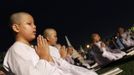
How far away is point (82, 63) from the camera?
11680mm

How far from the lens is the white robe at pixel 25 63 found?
4723 mm

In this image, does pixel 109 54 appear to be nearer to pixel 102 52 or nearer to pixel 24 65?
pixel 102 52

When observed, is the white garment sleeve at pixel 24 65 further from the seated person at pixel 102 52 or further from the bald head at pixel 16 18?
the seated person at pixel 102 52

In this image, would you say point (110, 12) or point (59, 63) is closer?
point (59, 63)

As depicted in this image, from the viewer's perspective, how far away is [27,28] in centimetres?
499

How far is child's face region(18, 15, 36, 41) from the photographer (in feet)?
16.4

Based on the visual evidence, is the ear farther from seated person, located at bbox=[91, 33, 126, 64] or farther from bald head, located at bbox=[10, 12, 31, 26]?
seated person, located at bbox=[91, 33, 126, 64]

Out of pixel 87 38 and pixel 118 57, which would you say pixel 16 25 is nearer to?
pixel 118 57

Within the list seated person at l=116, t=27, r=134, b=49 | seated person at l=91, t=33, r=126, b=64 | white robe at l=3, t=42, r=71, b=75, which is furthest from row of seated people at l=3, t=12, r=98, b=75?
seated person at l=116, t=27, r=134, b=49

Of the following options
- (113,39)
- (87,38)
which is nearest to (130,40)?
(113,39)

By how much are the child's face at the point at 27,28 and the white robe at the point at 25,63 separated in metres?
0.11

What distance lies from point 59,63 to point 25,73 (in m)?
0.70

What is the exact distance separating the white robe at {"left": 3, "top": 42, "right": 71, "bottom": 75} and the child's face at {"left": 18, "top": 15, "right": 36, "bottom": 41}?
0.37ft

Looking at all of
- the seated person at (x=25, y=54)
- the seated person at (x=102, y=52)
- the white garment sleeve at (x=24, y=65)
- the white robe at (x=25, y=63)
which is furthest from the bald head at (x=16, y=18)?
the seated person at (x=102, y=52)
